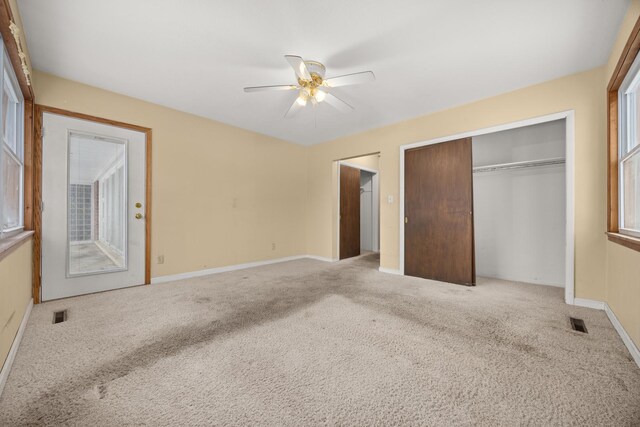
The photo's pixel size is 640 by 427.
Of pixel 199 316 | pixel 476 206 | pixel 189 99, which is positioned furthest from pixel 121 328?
pixel 476 206

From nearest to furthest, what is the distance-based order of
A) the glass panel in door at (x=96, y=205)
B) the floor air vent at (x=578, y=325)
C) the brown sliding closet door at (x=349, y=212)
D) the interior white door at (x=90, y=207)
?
1. the floor air vent at (x=578, y=325)
2. the interior white door at (x=90, y=207)
3. the glass panel in door at (x=96, y=205)
4. the brown sliding closet door at (x=349, y=212)

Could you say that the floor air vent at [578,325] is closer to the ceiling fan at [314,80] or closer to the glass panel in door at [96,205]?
the ceiling fan at [314,80]

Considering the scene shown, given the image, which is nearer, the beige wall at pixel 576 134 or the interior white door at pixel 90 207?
the beige wall at pixel 576 134

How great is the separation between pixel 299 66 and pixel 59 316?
3.19m

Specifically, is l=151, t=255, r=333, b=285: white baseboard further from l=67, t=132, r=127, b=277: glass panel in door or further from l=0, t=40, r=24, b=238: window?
l=0, t=40, r=24, b=238: window

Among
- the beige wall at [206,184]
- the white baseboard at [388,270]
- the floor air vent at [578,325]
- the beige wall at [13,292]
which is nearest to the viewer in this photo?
the beige wall at [13,292]

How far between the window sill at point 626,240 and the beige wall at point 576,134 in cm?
38

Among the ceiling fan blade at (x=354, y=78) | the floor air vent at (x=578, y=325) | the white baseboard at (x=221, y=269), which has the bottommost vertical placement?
the floor air vent at (x=578, y=325)

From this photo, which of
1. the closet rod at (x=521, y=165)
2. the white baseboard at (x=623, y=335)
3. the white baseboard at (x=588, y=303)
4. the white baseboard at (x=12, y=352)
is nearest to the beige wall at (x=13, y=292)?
the white baseboard at (x=12, y=352)

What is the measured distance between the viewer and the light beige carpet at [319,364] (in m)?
1.24

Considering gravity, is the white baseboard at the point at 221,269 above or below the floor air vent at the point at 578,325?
above

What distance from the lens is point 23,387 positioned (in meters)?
1.41

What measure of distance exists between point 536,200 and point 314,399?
4028 mm

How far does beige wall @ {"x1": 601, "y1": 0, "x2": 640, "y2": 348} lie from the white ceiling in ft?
0.39
